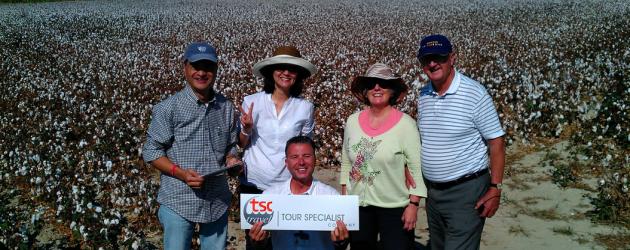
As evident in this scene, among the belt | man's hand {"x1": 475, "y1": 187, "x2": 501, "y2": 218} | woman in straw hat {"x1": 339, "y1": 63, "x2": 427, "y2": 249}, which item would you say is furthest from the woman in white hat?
man's hand {"x1": 475, "y1": 187, "x2": 501, "y2": 218}

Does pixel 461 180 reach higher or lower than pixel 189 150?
lower

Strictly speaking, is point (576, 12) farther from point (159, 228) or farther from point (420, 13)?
point (159, 228)

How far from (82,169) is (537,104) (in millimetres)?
7136

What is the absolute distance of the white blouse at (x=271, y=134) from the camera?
11.3 feet

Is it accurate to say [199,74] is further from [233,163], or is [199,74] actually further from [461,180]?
[461,180]

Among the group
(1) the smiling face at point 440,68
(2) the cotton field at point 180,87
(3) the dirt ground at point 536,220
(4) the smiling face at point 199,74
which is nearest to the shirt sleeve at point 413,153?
(1) the smiling face at point 440,68

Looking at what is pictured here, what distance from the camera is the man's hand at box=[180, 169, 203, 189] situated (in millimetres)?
3021

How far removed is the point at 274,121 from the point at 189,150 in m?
0.62

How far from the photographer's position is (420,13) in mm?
24359

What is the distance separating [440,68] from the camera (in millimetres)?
3008

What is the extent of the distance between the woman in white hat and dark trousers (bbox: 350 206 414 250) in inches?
23.8

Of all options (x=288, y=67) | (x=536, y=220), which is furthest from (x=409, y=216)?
(x=536, y=220)

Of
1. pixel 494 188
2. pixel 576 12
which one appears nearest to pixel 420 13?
pixel 576 12

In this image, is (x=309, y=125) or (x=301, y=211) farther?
(x=309, y=125)
